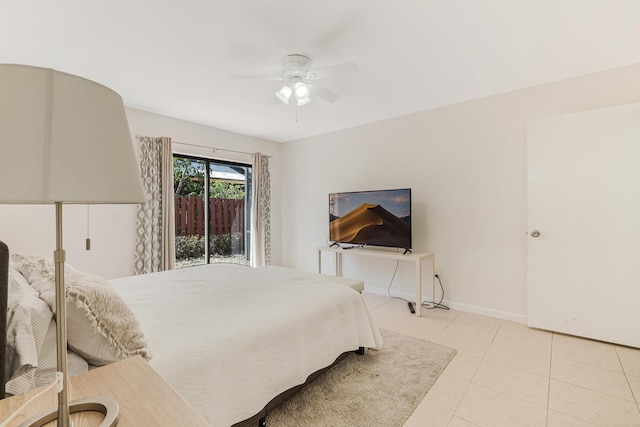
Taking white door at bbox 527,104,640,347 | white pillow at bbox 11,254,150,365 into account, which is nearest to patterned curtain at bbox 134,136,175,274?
white pillow at bbox 11,254,150,365

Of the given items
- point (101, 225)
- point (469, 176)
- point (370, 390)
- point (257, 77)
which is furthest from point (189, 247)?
point (469, 176)

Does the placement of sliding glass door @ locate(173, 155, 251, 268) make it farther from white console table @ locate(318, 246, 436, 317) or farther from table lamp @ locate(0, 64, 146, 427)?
table lamp @ locate(0, 64, 146, 427)

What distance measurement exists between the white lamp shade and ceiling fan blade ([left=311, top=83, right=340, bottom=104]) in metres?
2.54

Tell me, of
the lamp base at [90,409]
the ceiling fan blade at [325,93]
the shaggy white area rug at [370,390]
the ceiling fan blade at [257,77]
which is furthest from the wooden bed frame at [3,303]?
the ceiling fan blade at [325,93]

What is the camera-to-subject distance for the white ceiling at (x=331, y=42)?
182 centimetres

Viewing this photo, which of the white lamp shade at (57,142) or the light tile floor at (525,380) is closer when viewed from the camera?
the white lamp shade at (57,142)

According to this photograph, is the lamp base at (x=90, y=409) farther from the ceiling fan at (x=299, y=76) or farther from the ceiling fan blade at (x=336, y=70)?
the ceiling fan blade at (x=336, y=70)

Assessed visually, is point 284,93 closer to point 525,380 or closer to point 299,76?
point 299,76

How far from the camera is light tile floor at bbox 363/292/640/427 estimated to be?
1.69m

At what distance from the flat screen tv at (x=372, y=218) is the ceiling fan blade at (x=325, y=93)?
1302 mm

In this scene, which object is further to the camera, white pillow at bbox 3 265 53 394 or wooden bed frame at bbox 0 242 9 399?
white pillow at bbox 3 265 53 394

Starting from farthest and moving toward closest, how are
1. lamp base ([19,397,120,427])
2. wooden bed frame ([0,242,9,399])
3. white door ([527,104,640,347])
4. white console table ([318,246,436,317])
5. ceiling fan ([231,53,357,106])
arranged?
white console table ([318,246,436,317]), white door ([527,104,640,347]), ceiling fan ([231,53,357,106]), wooden bed frame ([0,242,9,399]), lamp base ([19,397,120,427])

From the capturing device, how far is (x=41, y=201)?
1.68ft

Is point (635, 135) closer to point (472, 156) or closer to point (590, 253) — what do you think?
point (590, 253)
